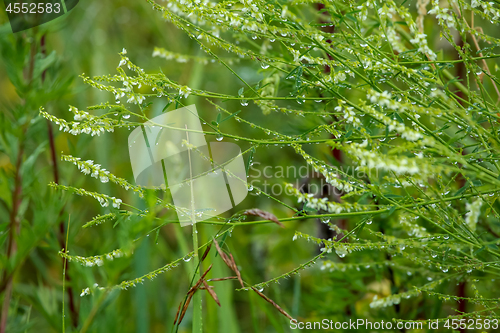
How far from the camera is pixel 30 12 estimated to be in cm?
68

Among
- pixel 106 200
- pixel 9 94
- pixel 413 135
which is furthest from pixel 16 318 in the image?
pixel 9 94

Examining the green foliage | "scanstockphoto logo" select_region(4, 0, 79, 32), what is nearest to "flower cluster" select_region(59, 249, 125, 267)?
the green foliage

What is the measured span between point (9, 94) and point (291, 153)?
1198 mm

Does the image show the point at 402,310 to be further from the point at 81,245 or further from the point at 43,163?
the point at 43,163

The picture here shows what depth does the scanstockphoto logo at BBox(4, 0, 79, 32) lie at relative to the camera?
26.0 inches

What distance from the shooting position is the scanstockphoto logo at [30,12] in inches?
26.0

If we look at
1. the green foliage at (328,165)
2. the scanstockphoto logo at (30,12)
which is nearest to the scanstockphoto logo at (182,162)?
the green foliage at (328,165)

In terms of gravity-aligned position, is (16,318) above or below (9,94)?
below

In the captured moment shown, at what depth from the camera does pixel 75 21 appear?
67.8 inches

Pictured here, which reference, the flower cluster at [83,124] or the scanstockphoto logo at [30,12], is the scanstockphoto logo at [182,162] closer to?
the flower cluster at [83,124]

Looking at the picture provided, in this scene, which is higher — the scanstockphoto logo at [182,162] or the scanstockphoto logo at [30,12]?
the scanstockphoto logo at [30,12]

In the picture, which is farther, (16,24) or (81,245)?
(81,245)

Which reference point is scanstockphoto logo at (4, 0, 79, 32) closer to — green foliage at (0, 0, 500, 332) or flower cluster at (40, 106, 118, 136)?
green foliage at (0, 0, 500, 332)

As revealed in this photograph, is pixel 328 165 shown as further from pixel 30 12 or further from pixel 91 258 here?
pixel 30 12
